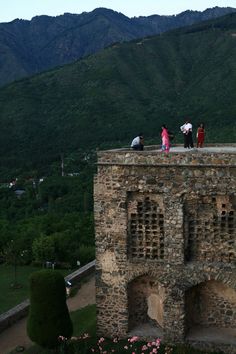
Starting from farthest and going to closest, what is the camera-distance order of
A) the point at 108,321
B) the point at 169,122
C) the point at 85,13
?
1. the point at 85,13
2. the point at 169,122
3. the point at 108,321

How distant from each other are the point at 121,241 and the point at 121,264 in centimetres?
75

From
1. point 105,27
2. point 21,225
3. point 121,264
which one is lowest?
point 21,225

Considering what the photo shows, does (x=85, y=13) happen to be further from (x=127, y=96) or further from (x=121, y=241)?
(x=121, y=241)

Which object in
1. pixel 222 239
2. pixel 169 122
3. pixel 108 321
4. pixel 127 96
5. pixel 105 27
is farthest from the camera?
pixel 105 27

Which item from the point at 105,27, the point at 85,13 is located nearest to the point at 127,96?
the point at 105,27

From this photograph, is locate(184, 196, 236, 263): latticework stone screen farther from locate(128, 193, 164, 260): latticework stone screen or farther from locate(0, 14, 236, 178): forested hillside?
locate(0, 14, 236, 178): forested hillside

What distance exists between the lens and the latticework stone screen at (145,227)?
1583 centimetres

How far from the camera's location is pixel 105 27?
166 meters

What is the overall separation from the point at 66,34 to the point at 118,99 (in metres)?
112

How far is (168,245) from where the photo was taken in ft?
51.4

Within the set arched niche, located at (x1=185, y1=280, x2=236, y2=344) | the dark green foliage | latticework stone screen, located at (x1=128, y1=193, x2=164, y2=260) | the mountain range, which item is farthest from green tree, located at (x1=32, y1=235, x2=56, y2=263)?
the mountain range

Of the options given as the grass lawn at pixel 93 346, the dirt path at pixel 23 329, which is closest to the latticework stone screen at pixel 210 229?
the grass lawn at pixel 93 346

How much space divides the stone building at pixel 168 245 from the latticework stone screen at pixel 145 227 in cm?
3

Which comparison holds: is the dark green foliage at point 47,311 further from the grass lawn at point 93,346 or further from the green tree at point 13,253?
the green tree at point 13,253
